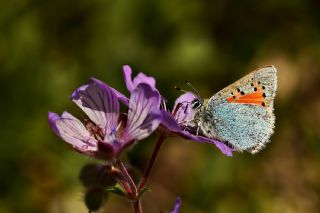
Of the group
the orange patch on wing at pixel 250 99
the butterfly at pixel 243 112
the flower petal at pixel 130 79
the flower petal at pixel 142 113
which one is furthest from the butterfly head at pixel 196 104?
the flower petal at pixel 142 113

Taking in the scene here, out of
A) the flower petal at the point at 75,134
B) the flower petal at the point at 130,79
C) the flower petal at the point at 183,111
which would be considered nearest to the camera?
the flower petal at the point at 75,134

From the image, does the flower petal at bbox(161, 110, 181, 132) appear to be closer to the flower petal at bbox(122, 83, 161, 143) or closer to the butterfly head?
the flower petal at bbox(122, 83, 161, 143)

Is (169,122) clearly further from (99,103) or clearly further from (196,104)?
(196,104)

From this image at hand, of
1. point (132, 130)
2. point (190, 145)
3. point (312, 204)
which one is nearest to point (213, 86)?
point (190, 145)

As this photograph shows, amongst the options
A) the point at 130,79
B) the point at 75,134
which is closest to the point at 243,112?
the point at 130,79

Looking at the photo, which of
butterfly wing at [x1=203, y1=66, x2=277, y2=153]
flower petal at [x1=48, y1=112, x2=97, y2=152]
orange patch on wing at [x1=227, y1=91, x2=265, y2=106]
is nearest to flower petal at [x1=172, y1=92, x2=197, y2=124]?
butterfly wing at [x1=203, y1=66, x2=277, y2=153]

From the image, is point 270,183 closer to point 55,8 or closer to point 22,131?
point 22,131

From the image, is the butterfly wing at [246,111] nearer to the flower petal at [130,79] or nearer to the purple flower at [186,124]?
the purple flower at [186,124]
